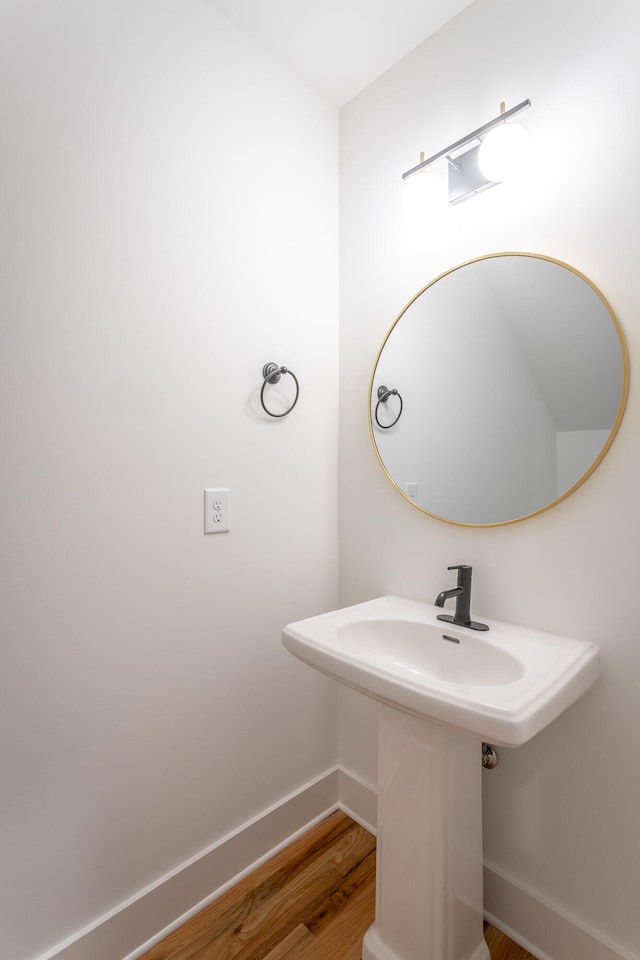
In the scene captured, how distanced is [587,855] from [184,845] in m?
1.03

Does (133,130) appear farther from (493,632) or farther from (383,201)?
(493,632)

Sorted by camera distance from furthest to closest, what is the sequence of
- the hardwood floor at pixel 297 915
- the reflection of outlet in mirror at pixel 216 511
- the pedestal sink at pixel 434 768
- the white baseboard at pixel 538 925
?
the reflection of outlet in mirror at pixel 216 511 → the hardwood floor at pixel 297 915 → the white baseboard at pixel 538 925 → the pedestal sink at pixel 434 768

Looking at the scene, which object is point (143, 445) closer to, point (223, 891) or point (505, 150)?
point (505, 150)

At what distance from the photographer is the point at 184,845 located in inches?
50.6

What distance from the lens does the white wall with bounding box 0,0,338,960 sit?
1.03 m

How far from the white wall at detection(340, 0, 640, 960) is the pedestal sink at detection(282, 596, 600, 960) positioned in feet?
0.43

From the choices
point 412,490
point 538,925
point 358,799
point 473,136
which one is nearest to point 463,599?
point 412,490

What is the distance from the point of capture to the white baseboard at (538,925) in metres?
1.08

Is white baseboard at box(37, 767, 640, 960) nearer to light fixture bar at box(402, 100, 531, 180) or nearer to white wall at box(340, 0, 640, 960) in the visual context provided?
white wall at box(340, 0, 640, 960)

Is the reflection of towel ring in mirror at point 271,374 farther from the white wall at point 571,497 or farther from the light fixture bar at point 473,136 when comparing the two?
the light fixture bar at point 473,136

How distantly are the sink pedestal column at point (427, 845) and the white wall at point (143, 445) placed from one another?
1.63ft

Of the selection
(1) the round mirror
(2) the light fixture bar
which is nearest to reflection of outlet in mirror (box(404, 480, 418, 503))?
(1) the round mirror

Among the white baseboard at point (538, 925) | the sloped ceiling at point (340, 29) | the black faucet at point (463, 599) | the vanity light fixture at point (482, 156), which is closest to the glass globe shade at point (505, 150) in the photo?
the vanity light fixture at point (482, 156)

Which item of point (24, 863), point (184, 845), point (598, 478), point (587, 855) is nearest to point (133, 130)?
point (598, 478)
